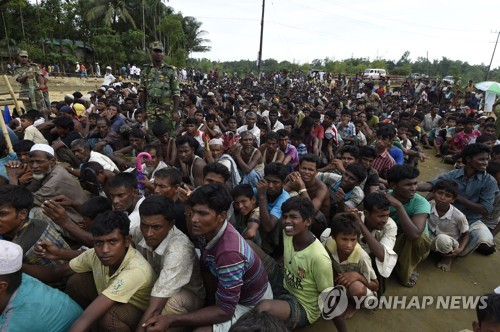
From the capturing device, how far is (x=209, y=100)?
420 inches

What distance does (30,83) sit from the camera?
24.7ft

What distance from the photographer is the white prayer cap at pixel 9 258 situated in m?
1.67

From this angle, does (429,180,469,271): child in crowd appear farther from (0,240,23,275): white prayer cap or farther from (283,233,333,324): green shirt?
(0,240,23,275): white prayer cap

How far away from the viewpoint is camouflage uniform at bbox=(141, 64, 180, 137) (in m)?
5.61

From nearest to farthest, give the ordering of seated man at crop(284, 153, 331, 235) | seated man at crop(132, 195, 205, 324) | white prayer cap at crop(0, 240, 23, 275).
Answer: white prayer cap at crop(0, 240, 23, 275) → seated man at crop(132, 195, 205, 324) → seated man at crop(284, 153, 331, 235)

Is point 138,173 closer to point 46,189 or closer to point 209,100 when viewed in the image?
point 46,189

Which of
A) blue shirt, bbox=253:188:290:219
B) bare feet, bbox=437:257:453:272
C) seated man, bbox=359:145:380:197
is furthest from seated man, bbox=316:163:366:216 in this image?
bare feet, bbox=437:257:453:272

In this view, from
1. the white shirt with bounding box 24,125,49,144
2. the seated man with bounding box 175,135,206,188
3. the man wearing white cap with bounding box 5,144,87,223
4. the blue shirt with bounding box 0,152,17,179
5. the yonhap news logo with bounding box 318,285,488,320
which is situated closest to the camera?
the yonhap news logo with bounding box 318,285,488,320

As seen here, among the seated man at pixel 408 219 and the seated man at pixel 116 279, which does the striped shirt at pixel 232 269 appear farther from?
the seated man at pixel 408 219

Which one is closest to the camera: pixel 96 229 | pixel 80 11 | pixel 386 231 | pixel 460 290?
pixel 96 229

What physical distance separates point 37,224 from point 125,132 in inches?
146

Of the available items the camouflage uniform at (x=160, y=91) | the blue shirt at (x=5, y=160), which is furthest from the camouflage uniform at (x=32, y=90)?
the blue shirt at (x=5, y=160)

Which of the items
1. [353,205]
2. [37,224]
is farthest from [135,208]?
[353,205]

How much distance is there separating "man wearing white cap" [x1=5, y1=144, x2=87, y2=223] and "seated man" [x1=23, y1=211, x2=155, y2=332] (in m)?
1.20
